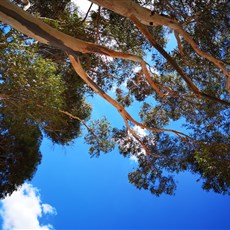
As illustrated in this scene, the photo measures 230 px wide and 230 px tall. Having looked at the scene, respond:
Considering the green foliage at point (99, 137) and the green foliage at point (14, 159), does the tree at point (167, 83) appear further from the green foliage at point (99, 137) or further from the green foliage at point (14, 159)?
the green foliage at point (14, 159)

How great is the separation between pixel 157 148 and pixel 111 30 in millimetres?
3784

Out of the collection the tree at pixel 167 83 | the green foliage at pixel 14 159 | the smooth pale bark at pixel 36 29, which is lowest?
the smooth pale bark at pixel 36 29

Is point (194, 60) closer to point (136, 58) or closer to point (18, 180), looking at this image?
point (136, 58)

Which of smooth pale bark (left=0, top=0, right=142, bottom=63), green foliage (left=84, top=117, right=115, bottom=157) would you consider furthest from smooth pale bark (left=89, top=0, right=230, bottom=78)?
green foliage (left=84, top=117, right=115, bottom=157)

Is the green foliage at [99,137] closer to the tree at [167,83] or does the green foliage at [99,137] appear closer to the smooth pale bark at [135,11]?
the tree at [167,83]

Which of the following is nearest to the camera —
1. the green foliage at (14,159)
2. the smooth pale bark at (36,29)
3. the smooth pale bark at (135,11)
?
the smooth pale bark at (36,29)

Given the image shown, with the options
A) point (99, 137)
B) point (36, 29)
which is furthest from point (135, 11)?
point (99, 137)

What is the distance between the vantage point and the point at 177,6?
8.32 m

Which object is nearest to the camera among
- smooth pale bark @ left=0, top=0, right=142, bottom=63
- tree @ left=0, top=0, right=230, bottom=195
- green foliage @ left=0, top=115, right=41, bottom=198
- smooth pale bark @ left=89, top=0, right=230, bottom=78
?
smooth pale bark @ left=0, top=0, right=142, bottom=63

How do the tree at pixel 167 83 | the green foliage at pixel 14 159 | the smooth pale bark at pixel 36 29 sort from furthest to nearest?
1. the green foliage at pixel 14 159
2. the tree at pixel 167 83
3. the smooth pale bark at pixel 36 29

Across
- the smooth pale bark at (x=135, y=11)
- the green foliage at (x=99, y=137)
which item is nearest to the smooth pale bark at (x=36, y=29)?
the smooth pale bark at (x=135, y=11)

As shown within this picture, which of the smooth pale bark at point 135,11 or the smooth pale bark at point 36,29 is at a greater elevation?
the smooth pale bark at point 135,11

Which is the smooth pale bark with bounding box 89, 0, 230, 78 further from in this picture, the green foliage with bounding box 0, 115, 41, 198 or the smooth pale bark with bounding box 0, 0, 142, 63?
the green foliage with bounding box 0, 115, 41, 198

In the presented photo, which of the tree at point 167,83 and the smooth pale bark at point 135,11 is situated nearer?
the smooth pale bark at point 135,11
